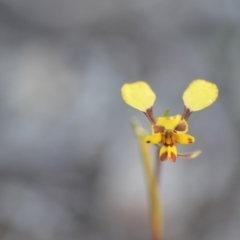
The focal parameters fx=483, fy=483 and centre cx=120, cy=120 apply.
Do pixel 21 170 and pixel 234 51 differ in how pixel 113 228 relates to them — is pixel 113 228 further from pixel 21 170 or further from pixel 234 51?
pixel 234 51

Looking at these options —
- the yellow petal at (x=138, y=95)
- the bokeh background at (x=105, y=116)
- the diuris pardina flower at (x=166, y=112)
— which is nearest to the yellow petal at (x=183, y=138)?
the diuris pardina flower at (x=166, y=112)

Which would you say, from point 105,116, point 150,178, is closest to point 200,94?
point 150,178

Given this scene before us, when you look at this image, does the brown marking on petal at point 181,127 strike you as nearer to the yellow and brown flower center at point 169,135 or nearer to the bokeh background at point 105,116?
the yellow and brown flower center at point 169,135

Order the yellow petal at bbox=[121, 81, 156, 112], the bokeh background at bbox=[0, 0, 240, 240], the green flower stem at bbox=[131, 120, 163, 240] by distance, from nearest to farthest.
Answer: the yellow petal at bbox=[121, 81, 156, 112]
the green flower stem at bbox=[131, 120, 163, 240]
the bokeh background at bbox=[0, 0, 240, 240]

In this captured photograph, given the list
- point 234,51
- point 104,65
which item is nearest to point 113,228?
point 104,65

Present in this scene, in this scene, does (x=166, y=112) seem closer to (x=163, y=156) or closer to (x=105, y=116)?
(x=163, y=156)

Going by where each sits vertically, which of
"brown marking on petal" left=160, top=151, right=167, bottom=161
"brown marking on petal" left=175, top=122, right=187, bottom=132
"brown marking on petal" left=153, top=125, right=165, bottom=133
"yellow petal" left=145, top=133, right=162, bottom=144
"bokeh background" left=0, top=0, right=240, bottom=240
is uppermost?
"bokeh background" left=0, top=0, right=240, bottom=240

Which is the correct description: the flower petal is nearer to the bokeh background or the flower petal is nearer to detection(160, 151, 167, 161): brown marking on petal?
detection(160, 151, 167, 161): brown marking on petal

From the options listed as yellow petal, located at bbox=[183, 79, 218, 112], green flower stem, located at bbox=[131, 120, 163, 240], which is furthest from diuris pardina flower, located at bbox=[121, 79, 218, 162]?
green flower stem, located at bbox=[131, 120, 163, 240]
